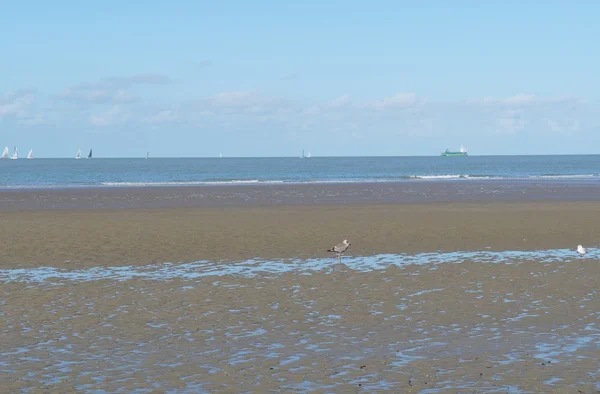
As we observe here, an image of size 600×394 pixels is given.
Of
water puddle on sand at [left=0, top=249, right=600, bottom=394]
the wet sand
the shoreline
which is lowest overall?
water puddle on sand at [left=0, top=249, right=600, bottom=394]

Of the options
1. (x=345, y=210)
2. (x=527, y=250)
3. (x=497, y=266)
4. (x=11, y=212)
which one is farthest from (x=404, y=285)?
(x=11, y=212)

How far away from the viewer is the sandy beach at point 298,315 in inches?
364

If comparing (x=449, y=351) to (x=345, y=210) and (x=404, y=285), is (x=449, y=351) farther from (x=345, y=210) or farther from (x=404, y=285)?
(x=345, y=210)

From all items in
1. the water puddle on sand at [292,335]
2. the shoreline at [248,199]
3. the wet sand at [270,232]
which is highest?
the shoreline at [248,199]

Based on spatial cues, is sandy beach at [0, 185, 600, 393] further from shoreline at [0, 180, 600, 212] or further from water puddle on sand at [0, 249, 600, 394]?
shoreline at [0, 180, 600, 212]

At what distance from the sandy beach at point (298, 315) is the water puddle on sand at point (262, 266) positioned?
0.32 ft

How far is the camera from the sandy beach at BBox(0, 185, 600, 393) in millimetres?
9258

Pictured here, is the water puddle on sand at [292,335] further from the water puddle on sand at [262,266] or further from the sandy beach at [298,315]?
the water puddle on sand at [262,266]

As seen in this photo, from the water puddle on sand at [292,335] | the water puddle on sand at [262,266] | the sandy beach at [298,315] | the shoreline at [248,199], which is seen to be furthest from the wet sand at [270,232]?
the water puddle on sand at [292,335]

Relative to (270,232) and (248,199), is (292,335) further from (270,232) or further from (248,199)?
(248,199)

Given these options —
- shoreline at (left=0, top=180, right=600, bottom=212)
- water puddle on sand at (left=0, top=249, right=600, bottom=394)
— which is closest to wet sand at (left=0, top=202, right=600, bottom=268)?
shoreline at (left=0, top=180, right=600, bottom=212)

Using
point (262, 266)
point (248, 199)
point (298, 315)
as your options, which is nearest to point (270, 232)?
point (262, 266)

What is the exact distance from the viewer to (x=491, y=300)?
46.2 feet

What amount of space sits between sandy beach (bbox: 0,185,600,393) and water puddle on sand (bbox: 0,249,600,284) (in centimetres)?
10
